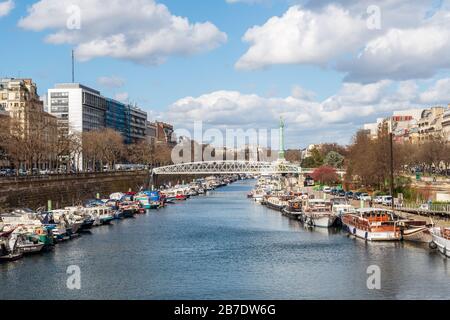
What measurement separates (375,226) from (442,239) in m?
8.34

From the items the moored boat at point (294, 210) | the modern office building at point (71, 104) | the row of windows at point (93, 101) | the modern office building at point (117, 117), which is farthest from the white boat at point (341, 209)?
the modern office building at point (117, 117)

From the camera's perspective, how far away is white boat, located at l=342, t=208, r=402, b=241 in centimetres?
5147

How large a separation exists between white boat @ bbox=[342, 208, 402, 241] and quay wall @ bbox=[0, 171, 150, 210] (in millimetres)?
30064

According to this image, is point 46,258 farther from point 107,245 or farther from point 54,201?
point 54,201

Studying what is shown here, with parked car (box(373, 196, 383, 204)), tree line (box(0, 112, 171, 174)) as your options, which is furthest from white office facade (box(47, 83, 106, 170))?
parked car (box(373, 196, 383, 204))

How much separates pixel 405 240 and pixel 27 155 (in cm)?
5182

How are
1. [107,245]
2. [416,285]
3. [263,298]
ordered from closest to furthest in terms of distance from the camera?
[263,298]
[416,285]
[107,245]

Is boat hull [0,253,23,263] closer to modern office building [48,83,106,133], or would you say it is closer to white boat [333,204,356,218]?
white boat [333,204,356,218]

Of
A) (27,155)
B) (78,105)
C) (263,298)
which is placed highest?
(78,105)

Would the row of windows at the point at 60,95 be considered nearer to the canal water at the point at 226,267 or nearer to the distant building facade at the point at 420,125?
the distant building facade at the point at 420,125

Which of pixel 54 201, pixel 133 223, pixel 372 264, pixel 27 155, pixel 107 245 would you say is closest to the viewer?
pixel 372 264

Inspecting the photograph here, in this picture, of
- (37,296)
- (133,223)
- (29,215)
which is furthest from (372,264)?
(133,223)

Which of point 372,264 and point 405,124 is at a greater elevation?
point 405,124

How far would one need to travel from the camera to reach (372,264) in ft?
138
